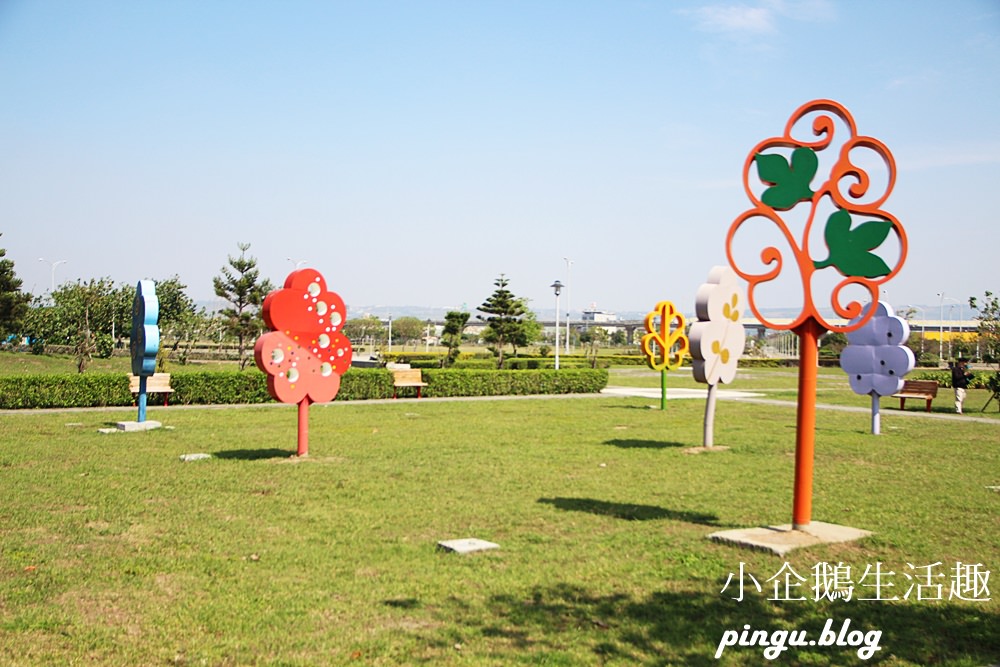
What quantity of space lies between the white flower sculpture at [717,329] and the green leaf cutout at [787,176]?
622 centimetres

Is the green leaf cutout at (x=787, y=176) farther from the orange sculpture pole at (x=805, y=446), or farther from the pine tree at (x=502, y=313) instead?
the pine tree at (x=502, y=313)

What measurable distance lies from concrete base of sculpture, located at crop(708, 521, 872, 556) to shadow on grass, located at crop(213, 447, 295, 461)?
7.33 m

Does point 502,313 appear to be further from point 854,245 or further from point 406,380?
point 854,245

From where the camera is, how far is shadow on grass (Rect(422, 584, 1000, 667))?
500 cm

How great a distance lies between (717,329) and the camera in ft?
48.1

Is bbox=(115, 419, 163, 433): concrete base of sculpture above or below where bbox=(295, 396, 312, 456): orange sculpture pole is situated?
below

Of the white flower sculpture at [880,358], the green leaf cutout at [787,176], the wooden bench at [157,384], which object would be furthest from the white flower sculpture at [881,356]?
the wooden bench at [157,384]

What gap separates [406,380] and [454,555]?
62.1 ft

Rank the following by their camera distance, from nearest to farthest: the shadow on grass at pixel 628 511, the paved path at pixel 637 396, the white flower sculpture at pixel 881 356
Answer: the shadow on grass at pixel 628 511 → the white flower sculpture at pixel 881 356 → the paved path at pixel 637 396

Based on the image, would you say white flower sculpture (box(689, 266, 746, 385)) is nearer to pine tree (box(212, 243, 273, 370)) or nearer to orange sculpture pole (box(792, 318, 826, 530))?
orange sculpture pole (box(792, 318, 826, 530))

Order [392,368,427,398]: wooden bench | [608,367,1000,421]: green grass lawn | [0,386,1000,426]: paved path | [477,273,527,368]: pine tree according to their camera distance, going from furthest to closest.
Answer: [477,273,527,368]: pine tree → [392,368,427,398]: wooden bench → [608,367,1000,421]: green grass lawn → [0,386,1000,426]: paved path

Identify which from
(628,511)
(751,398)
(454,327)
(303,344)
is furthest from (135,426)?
(454,327)

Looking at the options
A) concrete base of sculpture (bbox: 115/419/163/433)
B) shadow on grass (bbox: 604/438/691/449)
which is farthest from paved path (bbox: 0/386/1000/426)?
shadow on grass (bbox: 604/438/691/449)

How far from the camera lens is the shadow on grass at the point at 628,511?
8.67m
